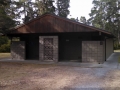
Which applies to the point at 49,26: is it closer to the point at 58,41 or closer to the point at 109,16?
the point at 58,41

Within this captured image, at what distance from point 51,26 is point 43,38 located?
1.29 meters

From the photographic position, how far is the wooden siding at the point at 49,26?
510 inches

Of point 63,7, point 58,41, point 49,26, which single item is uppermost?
point 63,7

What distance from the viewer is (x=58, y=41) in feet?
45.7

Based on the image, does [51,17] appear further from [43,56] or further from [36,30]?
[43,56]

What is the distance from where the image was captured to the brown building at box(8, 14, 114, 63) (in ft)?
42.8

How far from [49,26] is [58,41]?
4.74ft

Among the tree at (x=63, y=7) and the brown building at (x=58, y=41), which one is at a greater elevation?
the tree at (x=63, y=7)

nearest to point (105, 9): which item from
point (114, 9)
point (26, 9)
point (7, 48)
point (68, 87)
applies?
point (114, 9)

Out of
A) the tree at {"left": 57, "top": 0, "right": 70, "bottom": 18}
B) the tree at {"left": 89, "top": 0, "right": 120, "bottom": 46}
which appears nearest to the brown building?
the tree at {"left": 57, "top": 0, "right": 70, "bottom": 18}

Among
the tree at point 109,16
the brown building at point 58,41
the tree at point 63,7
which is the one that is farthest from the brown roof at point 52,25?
the tree at point 109,16

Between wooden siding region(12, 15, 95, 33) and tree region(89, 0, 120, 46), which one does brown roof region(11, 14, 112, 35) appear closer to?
wooden siding region(12, 15, 95, 33)

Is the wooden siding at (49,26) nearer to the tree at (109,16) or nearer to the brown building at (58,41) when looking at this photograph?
the brown building at (58,41)

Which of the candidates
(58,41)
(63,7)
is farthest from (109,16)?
(58,41)
